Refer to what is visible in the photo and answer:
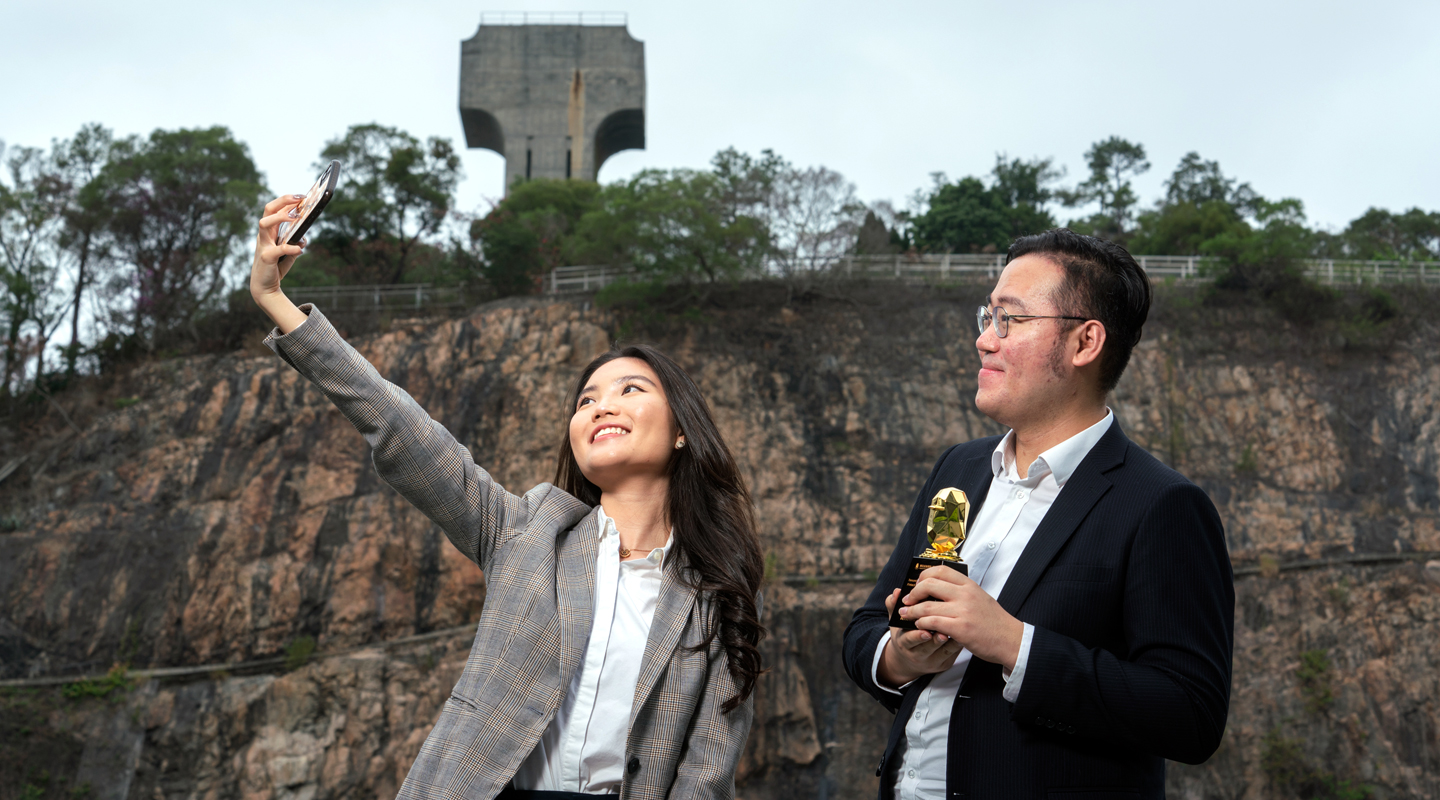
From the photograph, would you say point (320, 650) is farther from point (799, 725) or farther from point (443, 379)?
point (799, 725)

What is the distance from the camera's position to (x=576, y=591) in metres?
3.06

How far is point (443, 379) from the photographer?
2245cm

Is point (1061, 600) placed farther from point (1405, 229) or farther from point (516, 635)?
point (1405, 229)

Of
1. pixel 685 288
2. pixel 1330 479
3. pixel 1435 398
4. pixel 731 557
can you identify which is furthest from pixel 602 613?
pixel 1435 398

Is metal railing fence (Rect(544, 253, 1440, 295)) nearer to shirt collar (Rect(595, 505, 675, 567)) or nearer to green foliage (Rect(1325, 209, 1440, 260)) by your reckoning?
green foliage (Rect(1325, 209, 1440, 260))

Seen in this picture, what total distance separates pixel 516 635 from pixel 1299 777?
19.1 m

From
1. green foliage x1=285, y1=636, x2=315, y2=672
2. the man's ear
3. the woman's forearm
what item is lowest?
green foliage x1=285, y1=636, x2=315, y2=672

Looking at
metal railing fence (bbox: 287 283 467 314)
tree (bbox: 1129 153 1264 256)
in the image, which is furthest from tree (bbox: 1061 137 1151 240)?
metal railing fence (bbox: 287 283 467 314)

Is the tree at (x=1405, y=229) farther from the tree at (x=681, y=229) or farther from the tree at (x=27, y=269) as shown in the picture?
the tree at (x=27, y=269)

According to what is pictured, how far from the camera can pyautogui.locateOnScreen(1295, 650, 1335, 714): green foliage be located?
18.4 m

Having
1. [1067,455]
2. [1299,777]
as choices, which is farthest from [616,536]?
[1299,777]

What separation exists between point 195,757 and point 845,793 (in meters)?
11.1

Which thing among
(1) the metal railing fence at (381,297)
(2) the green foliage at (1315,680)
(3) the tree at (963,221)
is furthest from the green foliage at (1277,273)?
(1) the metal railing fence at (381,297)

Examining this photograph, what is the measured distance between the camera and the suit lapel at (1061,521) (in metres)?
2.69
